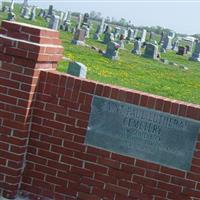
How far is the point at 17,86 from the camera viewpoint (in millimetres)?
5660

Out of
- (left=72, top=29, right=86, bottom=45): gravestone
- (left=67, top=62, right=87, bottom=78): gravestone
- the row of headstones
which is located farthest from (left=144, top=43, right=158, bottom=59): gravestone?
(left=67, top=62, right=87, bottom=78): gravestone

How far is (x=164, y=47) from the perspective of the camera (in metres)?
42.2

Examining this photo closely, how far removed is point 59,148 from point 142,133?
938mm

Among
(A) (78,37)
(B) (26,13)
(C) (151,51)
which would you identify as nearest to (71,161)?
(A) (78,37)

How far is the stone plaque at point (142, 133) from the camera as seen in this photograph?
536cm

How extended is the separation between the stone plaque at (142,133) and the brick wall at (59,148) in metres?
0.07

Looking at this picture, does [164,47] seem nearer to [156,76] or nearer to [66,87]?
[156,76]

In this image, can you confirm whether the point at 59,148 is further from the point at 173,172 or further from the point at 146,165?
the point at 173,172

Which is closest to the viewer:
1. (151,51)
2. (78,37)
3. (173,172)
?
(173,172)

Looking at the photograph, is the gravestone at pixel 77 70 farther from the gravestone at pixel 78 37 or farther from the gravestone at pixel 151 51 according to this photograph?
the gravestone at pixel 151 51

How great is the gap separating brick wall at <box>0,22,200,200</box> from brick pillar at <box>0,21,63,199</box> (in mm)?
11

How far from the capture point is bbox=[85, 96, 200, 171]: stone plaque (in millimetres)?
5355

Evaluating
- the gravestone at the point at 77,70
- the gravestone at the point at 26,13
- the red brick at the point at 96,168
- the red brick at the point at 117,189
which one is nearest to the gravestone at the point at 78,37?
the gravestone at the point at 26,13

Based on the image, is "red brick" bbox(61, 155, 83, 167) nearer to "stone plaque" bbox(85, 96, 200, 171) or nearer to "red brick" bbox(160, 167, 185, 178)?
"stone plaque" bbox(85, 96, 200, 171)
